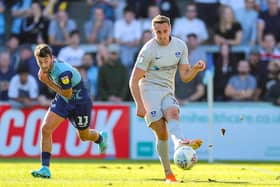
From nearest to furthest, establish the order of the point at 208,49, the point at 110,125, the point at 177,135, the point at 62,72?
the point at 177,135 < the point at 62,72 < the point at 110,125 < the point at 208,49

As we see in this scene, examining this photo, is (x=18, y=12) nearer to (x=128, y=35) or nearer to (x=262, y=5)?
(x=128, y=35)

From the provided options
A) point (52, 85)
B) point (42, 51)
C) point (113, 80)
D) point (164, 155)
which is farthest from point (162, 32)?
point (113, 80)

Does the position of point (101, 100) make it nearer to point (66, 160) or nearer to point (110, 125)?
point (110, 125)

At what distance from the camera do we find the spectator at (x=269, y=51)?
2319 centimetres

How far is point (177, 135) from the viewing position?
12133 mm

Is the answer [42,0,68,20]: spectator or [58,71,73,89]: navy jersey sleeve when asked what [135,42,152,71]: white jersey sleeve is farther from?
[42,0,68,20]: spectator

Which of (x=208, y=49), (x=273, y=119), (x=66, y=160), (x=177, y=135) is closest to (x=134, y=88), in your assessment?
(x=177, y=135)

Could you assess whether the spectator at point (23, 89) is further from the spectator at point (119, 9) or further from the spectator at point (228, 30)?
the spectator at point (228, 30)

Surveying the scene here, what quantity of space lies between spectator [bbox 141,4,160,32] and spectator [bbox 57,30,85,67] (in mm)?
2021

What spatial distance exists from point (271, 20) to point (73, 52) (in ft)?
19.3

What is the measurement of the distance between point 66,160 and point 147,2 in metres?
6.44

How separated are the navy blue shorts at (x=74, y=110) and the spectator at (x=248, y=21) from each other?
1001 centimetres

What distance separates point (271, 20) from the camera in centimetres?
2417

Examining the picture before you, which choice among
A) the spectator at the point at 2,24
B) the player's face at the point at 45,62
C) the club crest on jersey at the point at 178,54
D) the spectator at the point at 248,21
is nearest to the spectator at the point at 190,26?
the spectator at the point at 248,21
